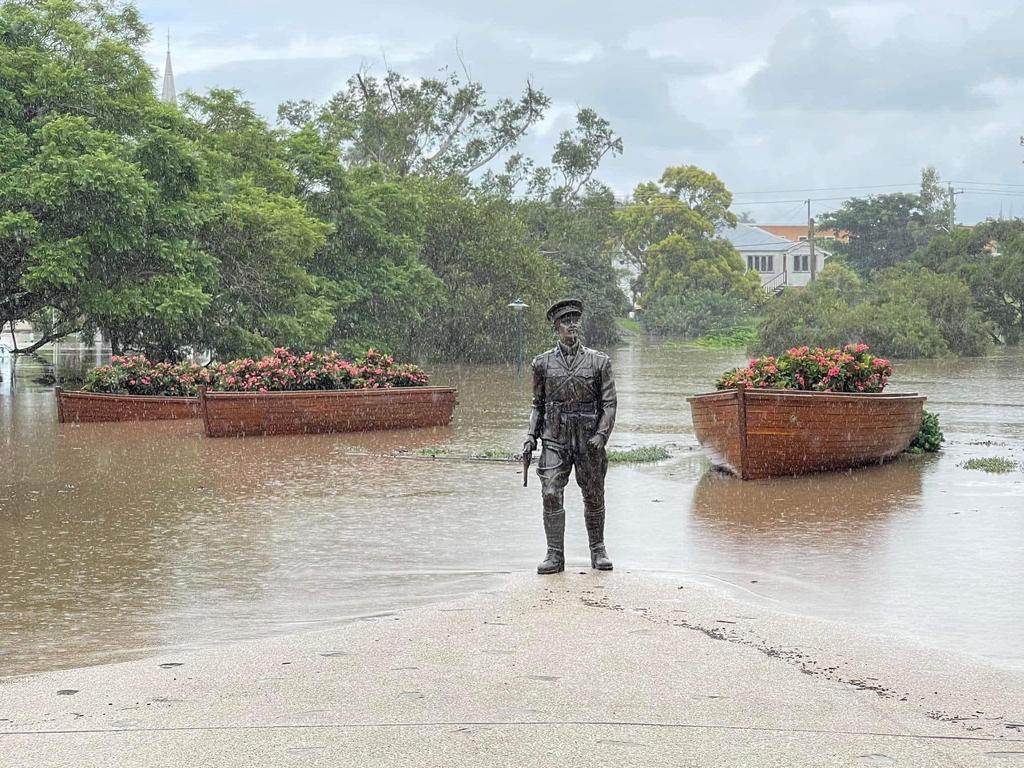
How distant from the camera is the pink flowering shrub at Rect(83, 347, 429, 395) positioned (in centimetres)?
2211

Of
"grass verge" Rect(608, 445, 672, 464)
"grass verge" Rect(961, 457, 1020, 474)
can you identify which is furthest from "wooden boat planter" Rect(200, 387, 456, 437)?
"grass verge" Rect(961, 457, 1020, 474)

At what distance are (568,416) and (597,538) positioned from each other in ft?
3.20

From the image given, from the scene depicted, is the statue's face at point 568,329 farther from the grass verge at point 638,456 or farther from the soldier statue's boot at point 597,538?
the grass verge at point 638,456

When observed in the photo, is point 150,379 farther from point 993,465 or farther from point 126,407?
point 993,465

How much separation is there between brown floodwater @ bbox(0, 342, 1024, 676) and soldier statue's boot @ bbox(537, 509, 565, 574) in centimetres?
39

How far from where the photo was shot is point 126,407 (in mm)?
24344

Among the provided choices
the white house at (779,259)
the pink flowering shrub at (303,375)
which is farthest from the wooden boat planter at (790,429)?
the white house at (779,259)

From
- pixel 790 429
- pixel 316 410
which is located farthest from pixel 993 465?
pixel 316 410

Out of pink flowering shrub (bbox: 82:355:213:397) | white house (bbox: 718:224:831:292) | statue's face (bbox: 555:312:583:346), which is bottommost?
pink flowering shrub (bbox: 82:355:213:397)

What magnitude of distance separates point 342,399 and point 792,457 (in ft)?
27.7

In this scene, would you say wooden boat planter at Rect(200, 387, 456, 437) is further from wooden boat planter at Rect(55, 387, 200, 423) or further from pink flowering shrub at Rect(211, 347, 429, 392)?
wooden boat planter at Rect(55, 387, 200, 423)

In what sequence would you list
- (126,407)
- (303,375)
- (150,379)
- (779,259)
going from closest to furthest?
(303,375)
(126,407)
(150,379)
(779,259)

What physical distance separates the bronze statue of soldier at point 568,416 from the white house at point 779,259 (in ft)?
337

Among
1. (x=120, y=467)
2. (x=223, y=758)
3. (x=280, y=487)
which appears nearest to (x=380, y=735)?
(x=223, y=758)
